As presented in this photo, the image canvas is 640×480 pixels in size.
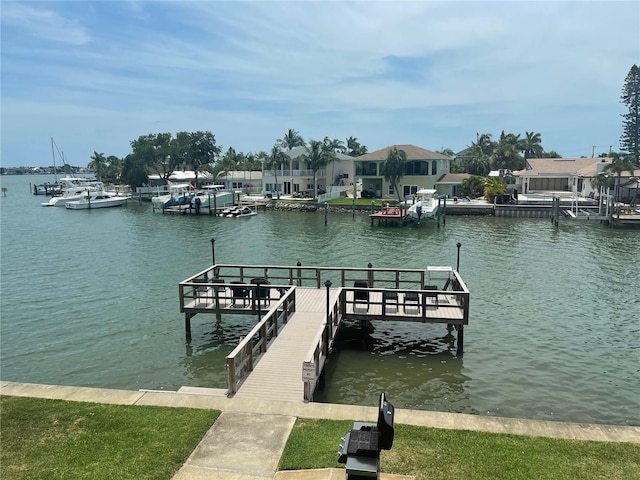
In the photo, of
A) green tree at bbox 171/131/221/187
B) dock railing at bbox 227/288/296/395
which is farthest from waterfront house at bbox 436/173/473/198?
dock railing at bbox 227/288/296/395

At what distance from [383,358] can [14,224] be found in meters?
60.7

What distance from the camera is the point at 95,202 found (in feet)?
277

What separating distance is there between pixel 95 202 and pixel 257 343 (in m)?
80.4

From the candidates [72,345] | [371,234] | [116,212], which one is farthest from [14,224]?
[72,345]

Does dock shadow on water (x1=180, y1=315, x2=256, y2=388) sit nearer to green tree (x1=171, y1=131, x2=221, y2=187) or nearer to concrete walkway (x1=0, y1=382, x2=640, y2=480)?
concrete walkway (x1=0, y1=382, x2=640, y2=480)

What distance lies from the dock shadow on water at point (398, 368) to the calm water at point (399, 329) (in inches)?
2.4

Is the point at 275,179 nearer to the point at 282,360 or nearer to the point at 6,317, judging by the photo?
the point at 6,317

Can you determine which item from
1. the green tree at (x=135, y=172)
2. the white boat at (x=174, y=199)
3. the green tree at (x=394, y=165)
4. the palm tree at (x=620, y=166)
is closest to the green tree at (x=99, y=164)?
the green tree at (x=135, y=172)

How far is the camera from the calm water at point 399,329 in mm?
14195

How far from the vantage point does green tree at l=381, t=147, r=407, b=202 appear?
72000 mm

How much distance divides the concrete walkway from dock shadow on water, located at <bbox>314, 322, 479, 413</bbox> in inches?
129

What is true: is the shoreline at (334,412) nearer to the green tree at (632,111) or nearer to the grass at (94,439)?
the grass at (94,439)

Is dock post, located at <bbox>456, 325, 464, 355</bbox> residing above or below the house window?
below

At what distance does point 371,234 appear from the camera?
157 ft
